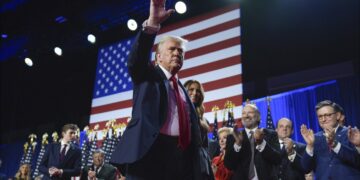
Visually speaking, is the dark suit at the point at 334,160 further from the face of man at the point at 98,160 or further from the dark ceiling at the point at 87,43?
the face of man at the point at 98,160

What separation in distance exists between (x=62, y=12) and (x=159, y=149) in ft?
22.6

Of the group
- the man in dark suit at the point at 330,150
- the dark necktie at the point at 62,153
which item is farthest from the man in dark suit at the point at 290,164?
the dark necktie at the point at 62,153

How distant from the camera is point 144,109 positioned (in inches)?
68.4

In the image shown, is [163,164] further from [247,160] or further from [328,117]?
[328,117]

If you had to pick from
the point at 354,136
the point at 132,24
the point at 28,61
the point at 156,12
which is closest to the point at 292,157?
the point at 354,136

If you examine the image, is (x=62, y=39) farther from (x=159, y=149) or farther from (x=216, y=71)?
(x=159, y=149)

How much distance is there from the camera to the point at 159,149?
1.74 meters

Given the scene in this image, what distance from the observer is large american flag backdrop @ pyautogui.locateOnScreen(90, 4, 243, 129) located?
21.0ft

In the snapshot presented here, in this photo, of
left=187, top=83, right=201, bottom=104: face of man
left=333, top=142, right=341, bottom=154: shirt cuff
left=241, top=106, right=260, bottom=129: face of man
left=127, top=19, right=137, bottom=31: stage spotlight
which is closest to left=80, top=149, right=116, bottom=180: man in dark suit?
left=127, top=19, right=137, bottom=31: stage spotlight

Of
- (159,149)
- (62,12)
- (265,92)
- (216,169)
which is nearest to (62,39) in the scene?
(62,12)

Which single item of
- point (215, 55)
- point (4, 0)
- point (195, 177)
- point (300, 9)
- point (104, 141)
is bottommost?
point (195, 177)

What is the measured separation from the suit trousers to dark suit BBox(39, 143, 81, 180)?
10.6ft

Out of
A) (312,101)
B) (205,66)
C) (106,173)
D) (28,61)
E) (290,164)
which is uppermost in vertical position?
(28,61)

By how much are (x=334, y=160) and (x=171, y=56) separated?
1864 mm
